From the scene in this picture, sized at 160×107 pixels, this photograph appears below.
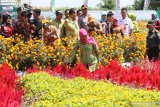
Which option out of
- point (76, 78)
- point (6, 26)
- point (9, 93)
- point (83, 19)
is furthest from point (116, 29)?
point (9, 93)

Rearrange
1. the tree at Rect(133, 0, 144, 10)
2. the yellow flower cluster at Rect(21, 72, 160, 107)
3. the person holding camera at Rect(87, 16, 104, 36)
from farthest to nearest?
the tree at Rect(133, 0, 144, 10), the person holding camera at Rect(87, 16, 104, 36), the yellow flower cluster at Rect(21, 72, 160, 107)

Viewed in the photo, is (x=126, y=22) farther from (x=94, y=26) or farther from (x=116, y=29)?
(x=94, y=26)

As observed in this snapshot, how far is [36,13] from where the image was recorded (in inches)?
455

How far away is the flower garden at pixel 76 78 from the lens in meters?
5.93

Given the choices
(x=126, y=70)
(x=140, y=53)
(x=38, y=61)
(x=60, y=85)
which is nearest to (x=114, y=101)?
(x=60, y=85)

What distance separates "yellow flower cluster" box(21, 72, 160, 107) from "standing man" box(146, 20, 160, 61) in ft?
13.7

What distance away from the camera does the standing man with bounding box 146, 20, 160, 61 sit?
38.0 ft

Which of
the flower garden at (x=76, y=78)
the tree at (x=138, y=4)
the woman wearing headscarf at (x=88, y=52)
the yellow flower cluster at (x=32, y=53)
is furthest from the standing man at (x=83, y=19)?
the tree at (x=138, y=4)

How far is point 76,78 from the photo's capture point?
7.87 meters

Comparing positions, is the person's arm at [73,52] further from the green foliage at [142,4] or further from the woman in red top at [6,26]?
the green foliage at [142,4]

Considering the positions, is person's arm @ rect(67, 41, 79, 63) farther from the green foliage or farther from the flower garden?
the green foliage

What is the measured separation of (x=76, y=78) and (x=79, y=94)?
1.25 metres

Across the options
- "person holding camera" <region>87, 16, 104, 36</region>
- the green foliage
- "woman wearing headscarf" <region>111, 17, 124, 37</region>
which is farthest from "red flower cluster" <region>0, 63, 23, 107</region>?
the green foliage

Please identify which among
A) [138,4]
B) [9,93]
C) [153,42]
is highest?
[9,93]
